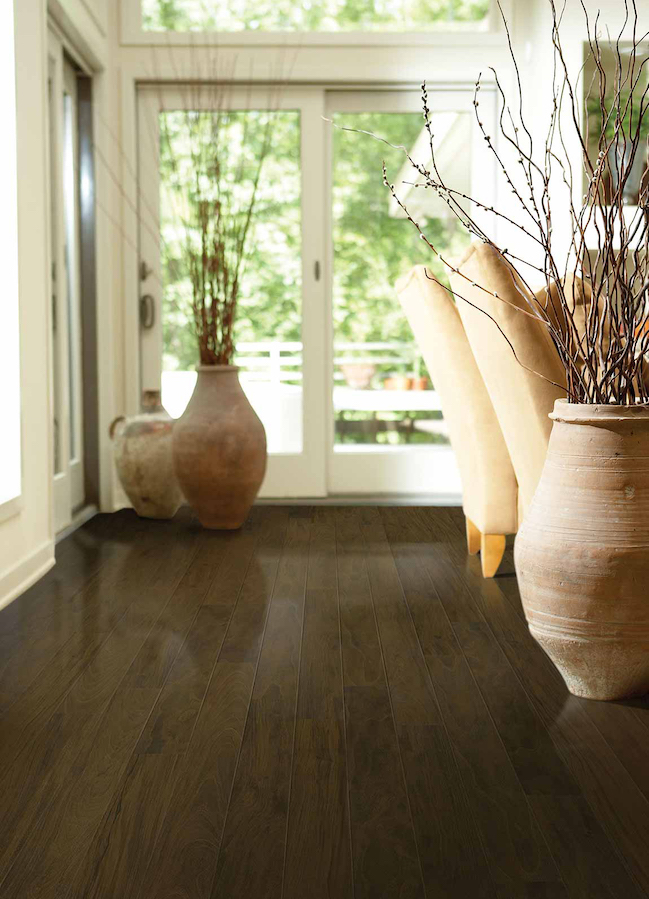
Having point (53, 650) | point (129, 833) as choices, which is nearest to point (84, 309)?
point (53, 650)

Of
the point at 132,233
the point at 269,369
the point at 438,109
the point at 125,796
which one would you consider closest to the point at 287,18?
the point at 438,109

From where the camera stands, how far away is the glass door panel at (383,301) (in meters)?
4.87

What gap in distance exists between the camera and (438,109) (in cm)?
483

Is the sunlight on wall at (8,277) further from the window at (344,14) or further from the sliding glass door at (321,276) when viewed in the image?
the window at (344,14)

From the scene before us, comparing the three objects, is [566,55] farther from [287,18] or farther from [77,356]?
[77,356]

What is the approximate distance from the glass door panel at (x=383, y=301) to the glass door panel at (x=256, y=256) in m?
0.15

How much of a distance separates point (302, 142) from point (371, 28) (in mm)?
674

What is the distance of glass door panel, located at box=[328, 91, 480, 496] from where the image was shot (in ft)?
16.0

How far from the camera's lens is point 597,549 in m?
1.82

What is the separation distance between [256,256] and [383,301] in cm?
71

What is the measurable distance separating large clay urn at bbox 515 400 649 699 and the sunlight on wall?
1.78 metres

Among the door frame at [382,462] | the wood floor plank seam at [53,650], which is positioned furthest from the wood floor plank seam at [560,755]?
the door frame at [382,462]

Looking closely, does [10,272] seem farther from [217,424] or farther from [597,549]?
[597,549]

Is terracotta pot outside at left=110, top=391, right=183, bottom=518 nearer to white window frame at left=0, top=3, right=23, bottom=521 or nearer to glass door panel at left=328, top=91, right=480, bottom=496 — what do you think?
glass door panel at left=328, top=91, right=480, bottom=496
